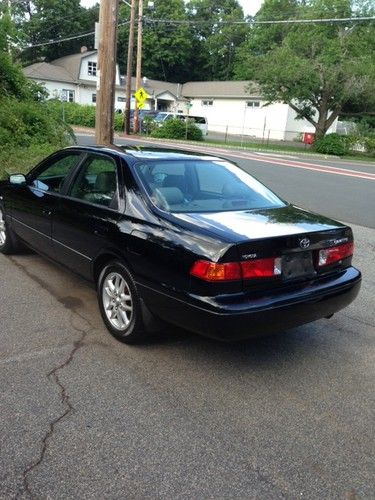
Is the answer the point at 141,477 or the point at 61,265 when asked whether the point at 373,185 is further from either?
the point at 141,477

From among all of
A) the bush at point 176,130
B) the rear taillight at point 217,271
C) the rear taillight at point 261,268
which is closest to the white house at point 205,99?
the bush at point 176,130

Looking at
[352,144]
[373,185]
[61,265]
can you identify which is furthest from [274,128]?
[61,265]

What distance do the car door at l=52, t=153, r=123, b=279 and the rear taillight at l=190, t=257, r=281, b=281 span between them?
3.14 ft

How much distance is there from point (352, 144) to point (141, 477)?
126 ft

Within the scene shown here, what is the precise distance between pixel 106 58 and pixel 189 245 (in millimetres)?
7536

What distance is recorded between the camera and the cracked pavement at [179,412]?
2.63m

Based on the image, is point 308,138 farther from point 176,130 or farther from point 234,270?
point 234,270

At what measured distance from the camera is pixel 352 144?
37844mm

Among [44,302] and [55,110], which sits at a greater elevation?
[55,110]

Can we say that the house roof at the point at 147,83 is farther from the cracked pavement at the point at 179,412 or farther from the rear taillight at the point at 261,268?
the rear taillight at the point at 261,268

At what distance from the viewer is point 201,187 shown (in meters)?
4.52

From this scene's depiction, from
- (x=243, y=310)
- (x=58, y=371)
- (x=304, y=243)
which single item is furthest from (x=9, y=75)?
(x=243, y=310)


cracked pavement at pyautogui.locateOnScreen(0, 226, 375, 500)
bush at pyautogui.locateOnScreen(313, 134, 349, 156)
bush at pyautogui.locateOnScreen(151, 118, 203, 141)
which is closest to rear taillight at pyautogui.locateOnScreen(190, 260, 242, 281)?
cracked pavement at pyautogui.locateOnScreen(0, 226, 375, 500)

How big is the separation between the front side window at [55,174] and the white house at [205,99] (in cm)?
4474
